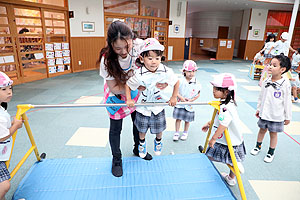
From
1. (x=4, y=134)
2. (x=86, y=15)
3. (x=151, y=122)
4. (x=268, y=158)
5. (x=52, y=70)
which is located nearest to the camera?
(x=4, y=134)

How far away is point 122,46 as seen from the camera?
1.45 meters

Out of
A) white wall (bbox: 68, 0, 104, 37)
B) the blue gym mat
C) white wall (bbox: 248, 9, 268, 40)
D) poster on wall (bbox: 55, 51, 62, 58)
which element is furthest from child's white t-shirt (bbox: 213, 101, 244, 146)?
white wall (bbox: 248, 9, 268, 40)

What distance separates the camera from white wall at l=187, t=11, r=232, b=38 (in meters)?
13.6

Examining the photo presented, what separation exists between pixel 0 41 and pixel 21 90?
1.33 meters

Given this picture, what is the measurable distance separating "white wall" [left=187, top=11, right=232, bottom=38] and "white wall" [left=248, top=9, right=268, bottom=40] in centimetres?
247

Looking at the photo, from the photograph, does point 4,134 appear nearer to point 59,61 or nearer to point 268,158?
point 268,158

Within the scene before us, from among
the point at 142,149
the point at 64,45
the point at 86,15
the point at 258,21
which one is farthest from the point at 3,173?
the point at 258,21

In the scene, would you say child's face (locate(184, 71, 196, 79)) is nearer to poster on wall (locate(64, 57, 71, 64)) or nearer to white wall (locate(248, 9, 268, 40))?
poster on wall (locate(64, 57, 71, 64))

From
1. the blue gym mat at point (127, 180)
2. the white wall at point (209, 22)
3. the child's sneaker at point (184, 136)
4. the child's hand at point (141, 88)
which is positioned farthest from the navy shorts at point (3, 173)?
the white wall at point (209, 22)

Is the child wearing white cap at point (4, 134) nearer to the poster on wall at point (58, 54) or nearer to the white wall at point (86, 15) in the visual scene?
the poster on wall at point (58, 54)

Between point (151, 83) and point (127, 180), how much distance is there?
89cm

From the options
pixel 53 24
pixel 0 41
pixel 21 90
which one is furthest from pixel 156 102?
pixel 53 24

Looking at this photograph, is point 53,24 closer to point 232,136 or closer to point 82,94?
point 82,94

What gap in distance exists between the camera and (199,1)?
9789mm
